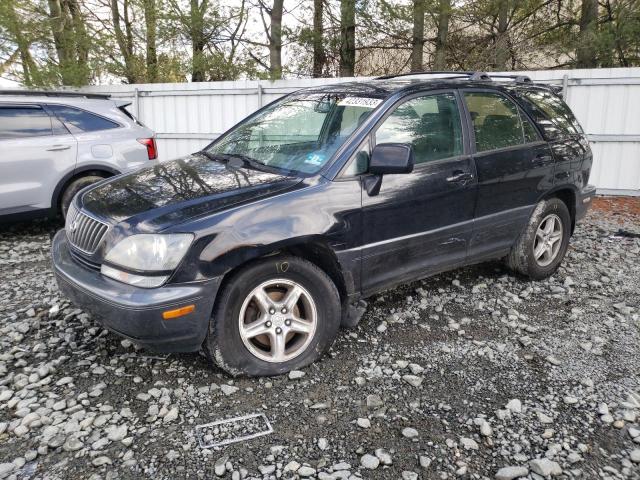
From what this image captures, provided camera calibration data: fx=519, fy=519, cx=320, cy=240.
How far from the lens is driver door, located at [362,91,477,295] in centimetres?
342

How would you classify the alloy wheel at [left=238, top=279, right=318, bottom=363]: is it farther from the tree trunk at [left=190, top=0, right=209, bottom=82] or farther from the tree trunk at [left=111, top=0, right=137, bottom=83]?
the tree trunk at [left=111, top=0, right=137, bottom=83]

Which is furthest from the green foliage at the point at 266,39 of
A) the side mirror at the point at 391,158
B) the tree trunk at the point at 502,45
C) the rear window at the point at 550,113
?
the side mirror at the point at 391,158

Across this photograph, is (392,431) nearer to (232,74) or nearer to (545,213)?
(545,213)

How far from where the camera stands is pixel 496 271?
500 cm

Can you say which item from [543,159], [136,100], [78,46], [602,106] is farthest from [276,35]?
[543,159]

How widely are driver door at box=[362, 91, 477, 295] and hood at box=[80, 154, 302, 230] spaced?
0.68m

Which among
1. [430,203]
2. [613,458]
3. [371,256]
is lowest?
[613,458]

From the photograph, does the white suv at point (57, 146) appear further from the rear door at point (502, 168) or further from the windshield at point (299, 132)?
the rear door at point (502, 168)

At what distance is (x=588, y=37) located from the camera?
994 centimetres

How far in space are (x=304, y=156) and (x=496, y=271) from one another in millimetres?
2507

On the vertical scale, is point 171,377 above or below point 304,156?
below

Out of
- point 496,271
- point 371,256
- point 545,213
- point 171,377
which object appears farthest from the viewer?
point 496,271

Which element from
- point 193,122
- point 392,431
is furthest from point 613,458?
point 193,122

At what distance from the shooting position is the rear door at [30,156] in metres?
5.87
